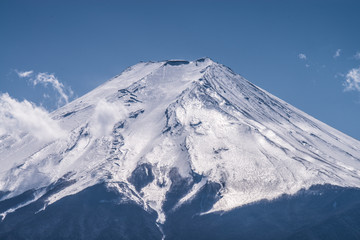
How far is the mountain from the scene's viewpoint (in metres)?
77.1

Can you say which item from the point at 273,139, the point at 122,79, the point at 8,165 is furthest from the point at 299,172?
the point at 122,79

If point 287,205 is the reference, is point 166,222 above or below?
above

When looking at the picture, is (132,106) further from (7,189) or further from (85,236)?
(85,236)

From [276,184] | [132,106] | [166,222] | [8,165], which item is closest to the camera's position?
[166,222]

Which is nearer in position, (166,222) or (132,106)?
(166,222)

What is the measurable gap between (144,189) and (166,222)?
11455 mm

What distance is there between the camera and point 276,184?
88375mm

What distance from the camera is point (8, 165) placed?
106m

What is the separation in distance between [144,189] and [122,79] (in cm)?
7729

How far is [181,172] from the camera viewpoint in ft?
305

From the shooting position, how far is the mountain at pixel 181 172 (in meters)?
77.1

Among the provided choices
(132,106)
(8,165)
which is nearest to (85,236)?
(8,165)

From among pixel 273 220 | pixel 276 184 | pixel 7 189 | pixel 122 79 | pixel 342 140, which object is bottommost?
pixel 273 220

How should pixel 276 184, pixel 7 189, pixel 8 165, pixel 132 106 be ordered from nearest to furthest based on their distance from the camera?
1. pixel 276 184
2. pixel 7 189
3. pixel 8 165
4. pixel 132 106
